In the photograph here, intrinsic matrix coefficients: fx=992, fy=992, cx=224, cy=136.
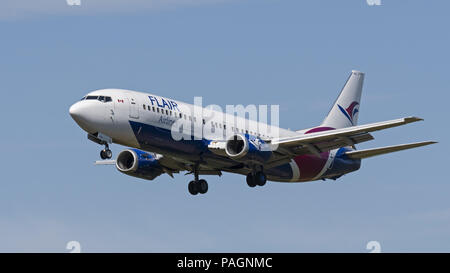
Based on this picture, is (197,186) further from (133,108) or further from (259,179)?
(133,108)

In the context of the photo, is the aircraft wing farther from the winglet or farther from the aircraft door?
the aircraft door

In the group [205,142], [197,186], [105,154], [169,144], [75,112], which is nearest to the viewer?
[75,112]

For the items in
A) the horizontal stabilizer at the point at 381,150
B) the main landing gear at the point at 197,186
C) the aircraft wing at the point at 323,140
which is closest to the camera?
the aircraft wing at the point at 323,140

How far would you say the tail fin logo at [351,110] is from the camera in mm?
71688

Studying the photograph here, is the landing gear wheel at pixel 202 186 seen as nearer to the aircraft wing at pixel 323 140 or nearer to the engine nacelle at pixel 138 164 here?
the engine nacelle at pixel 138 164

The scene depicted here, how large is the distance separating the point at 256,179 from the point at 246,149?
10.9 feet

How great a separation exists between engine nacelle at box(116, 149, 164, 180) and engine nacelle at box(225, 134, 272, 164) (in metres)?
6.73

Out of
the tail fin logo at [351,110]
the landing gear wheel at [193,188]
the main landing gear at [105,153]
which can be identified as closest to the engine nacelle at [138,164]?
the landing gear wheel at [193,188]

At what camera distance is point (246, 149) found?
58.7 metres

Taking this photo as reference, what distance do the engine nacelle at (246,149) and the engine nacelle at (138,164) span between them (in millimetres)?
6734

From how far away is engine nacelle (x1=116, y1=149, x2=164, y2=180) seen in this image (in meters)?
63.8

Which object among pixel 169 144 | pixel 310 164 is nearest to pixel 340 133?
pixel 310 164

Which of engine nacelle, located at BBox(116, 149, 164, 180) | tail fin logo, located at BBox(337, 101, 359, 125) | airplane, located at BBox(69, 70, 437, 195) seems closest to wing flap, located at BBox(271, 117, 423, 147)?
airplane, located at BBox(69, 70, 437, 195)

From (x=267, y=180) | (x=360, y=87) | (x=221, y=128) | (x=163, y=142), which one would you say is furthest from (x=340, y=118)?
(x=163, y=142)
